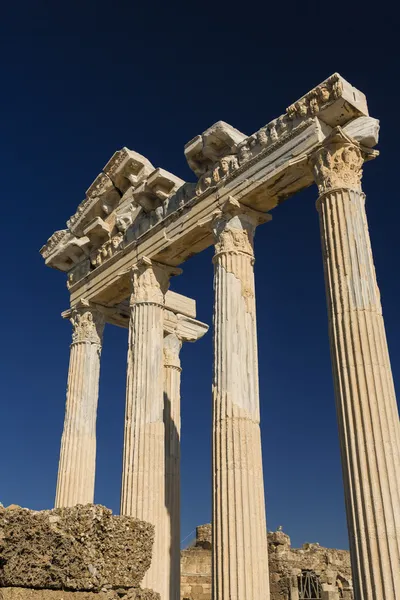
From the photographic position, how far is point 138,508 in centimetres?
1633

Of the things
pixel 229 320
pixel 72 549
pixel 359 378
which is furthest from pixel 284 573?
pixel 72 549

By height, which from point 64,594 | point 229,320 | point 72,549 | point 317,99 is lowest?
point 64,594

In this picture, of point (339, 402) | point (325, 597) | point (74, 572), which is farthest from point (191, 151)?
point (325, 597)

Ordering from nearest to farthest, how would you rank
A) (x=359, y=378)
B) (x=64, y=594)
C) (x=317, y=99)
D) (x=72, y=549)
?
(x=64, y=594) < (x=72, y=549) < (x=359, y=378) < (x=317, y=99)

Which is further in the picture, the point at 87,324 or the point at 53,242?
the point at 53,242

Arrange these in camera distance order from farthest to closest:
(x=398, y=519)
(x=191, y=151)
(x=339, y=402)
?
(x=191, y=151), (x=339, y=402), (x=398, y=519)

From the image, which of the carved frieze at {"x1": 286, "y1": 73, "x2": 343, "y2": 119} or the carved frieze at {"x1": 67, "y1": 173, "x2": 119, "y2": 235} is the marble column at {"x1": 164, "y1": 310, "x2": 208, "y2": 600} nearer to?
the carved frieze at {"x1": 67, "y1": 173, "x2": 119, "y2": 235}

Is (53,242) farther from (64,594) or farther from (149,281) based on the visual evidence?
(64,594)

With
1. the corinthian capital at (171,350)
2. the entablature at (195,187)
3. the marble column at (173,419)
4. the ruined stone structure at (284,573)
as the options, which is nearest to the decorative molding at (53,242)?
the entablature at (195,187)

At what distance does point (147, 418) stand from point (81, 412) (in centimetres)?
401

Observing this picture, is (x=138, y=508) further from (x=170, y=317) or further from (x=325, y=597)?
(x=325, y=597)

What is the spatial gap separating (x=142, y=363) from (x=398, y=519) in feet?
29.6

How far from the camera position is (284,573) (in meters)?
23.2

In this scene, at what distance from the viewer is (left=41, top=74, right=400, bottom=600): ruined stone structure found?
11.5 meters
